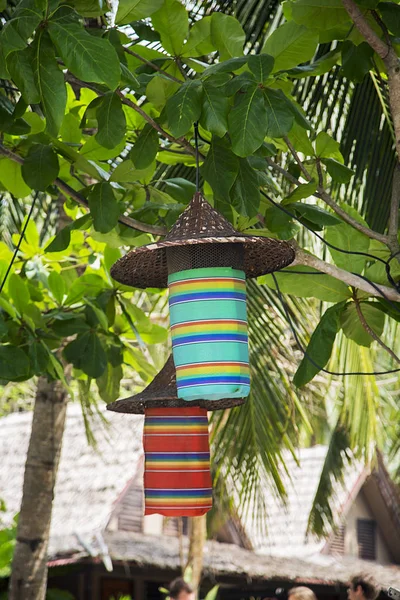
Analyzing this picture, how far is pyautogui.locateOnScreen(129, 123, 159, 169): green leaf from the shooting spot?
6.54ft

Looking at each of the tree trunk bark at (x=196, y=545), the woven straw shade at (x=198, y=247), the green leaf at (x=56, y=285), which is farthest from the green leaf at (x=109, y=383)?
the tree trunk bark at (x=196, y=545)

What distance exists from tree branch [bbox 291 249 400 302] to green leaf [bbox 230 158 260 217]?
0.17 meters

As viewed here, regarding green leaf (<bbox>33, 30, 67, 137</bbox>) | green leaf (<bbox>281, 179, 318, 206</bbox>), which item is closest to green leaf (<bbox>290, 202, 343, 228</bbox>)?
green leaf (<bbox>281, 179, 318, 206</bbox>)

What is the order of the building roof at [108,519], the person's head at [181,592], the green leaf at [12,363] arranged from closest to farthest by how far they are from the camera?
the green leaf at [12,363], the person's head at [181,592], the building roof at [108,519]

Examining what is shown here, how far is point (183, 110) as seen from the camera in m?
1.76

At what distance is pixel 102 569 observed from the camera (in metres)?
→ 9.34

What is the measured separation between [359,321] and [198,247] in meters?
0.60

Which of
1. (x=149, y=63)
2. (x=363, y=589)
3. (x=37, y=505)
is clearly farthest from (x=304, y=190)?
(x=363, y=589)

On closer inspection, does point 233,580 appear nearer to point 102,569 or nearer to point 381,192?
point 102,569

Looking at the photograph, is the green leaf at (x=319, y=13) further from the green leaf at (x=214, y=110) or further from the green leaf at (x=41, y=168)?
the green leaf at (x=41, y=168)

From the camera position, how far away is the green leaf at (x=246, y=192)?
75.0 inches

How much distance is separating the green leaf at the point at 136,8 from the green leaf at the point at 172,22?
0.19ft

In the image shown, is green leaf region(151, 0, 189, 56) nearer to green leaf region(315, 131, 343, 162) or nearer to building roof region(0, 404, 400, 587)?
green leaf region(315, 131, 343, 162)

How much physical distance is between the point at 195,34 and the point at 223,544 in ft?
29.5
